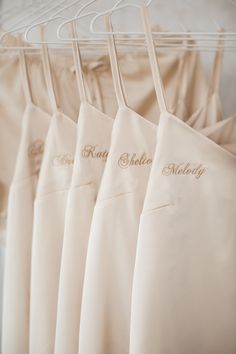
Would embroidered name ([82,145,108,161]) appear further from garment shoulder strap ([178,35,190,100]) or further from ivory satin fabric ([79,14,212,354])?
garment shoulder strap ([178,35,190,100])

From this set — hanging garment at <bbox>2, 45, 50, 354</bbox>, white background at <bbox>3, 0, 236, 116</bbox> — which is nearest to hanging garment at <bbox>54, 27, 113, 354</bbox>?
hanging garment at <bbox>2, 45, 50, 354</bbox>

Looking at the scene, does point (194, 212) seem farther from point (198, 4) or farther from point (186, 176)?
point (198, 4)

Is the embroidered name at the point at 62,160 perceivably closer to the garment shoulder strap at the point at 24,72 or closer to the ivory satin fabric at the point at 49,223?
the ivory satin fabric at the point at 49,223

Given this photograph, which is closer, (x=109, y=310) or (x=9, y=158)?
(x=109, y=310)

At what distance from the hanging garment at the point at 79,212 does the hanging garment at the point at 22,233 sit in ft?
0.45

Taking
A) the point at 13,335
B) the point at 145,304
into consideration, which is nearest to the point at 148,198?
the point at 145,304

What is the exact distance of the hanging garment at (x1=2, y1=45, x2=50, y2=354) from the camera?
2.54 feet

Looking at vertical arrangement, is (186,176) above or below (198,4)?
below

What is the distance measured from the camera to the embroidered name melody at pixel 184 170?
0.56 m

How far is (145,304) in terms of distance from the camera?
1.89 ft

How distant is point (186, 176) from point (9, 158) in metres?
A: 0.54

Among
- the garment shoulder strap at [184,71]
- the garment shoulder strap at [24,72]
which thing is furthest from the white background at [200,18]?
the garment shoulder strap at [24,72]

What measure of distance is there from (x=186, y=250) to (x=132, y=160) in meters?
0.19

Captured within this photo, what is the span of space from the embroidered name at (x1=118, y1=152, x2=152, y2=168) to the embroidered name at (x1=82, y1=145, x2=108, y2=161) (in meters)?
0.09
